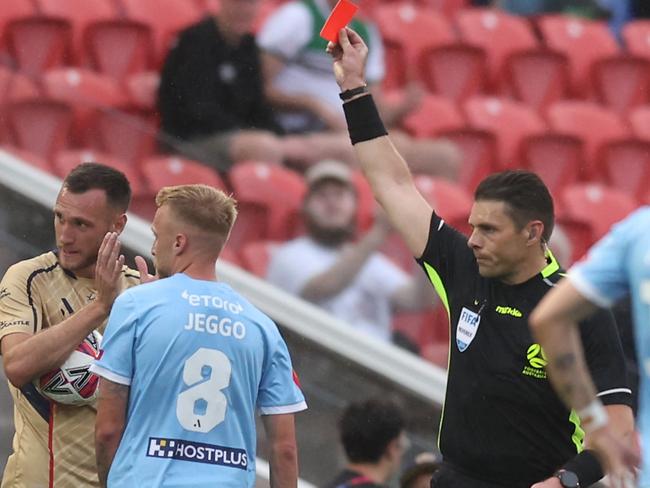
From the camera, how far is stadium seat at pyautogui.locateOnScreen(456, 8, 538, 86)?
11.9 meters

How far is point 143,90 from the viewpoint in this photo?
29.0ft

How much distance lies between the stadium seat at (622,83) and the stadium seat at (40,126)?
5.92m

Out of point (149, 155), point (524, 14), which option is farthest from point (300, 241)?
point (524, 14)

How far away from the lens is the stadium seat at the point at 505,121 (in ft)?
35.4

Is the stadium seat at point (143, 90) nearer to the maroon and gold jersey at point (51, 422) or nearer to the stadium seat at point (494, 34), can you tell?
the stadium seat at point (494, 34)

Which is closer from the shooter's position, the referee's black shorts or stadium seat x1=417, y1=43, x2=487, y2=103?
the referee's black shorts

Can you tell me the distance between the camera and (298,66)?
9680 mm

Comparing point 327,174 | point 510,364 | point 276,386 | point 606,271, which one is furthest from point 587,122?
point 606,271

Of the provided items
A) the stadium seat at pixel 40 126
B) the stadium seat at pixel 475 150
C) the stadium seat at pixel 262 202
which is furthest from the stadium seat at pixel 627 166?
the stadium seat at pixel 40 126

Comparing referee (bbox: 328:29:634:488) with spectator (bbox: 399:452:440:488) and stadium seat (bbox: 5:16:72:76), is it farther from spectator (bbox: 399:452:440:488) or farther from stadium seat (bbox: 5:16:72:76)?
stadium seat (bbox: 5:16:72:76)

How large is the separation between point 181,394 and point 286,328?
2.92 metres

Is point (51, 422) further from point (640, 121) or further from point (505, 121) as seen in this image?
point (640, 121)

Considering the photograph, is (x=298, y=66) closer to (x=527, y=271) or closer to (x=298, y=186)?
(x=298, y=186)

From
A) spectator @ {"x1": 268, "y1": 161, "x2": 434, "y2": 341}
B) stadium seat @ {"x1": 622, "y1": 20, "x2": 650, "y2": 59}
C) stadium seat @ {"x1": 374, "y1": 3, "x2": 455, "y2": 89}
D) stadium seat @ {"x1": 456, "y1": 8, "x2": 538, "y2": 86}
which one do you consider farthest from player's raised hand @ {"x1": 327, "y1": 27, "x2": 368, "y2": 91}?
stadium seat @ {"x1": 622, "y1": 20, "x2": 650, "y2": 59}
